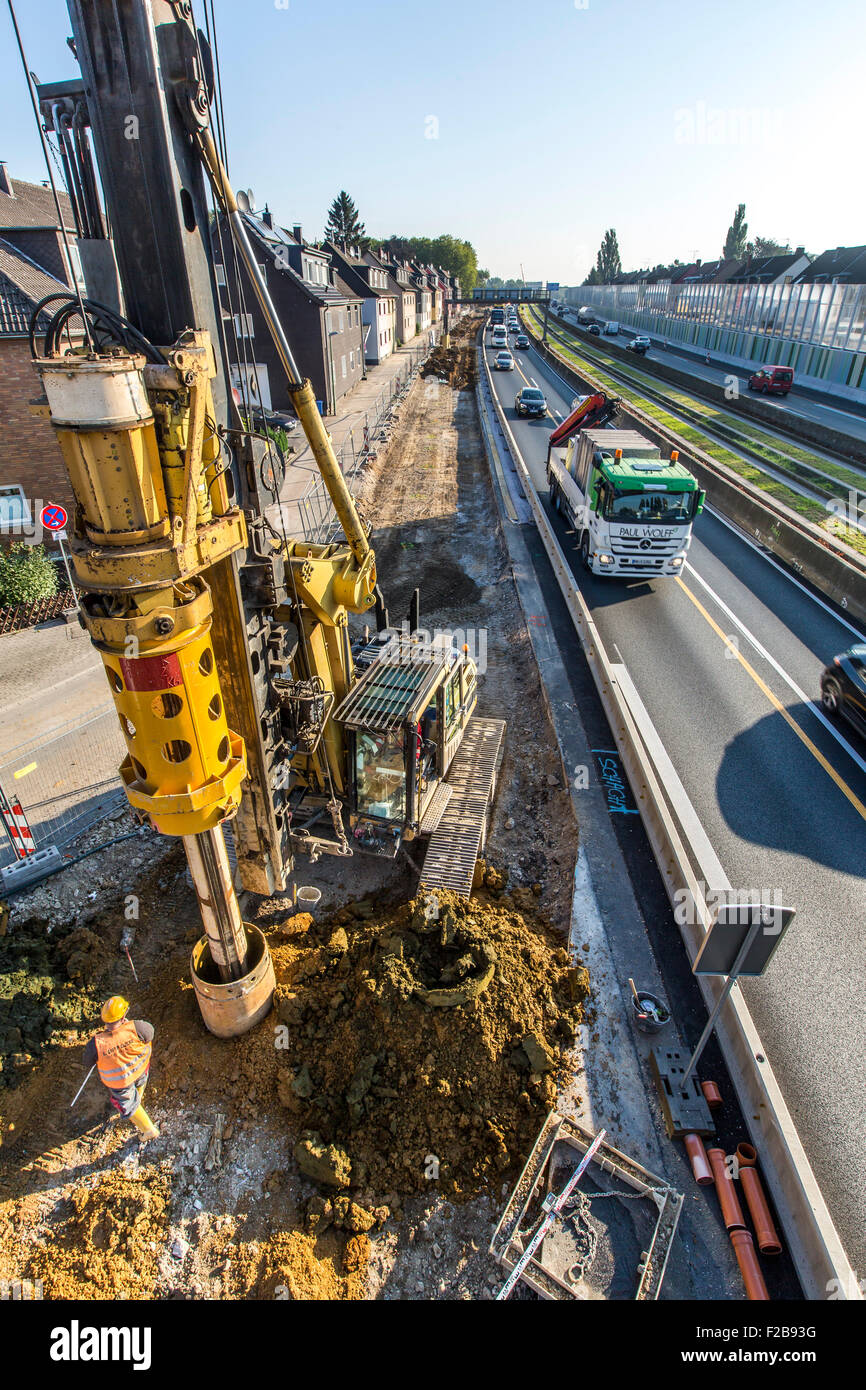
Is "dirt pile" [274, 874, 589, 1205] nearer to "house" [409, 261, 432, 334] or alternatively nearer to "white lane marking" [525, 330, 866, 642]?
"white lane marking" [525, 330, 866, 642]

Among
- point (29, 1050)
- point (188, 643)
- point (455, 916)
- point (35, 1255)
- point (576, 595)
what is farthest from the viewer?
point (576, 595)

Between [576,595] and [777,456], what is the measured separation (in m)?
18.9

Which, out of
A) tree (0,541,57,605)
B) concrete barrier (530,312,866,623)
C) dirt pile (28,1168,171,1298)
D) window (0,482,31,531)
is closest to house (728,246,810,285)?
concrete barrier (530,312,866,623)

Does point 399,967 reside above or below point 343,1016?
above

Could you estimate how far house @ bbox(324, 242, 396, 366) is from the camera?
53.8 meters

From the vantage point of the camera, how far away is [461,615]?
18.7 meters

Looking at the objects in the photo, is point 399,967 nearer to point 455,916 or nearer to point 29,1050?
point 455,916

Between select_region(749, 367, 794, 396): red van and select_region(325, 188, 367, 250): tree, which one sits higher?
select_region(325, 188, 367, 250): tree

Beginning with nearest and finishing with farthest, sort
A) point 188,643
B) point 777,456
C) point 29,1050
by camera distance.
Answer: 1. point 188,643
2. point 29,1050
3. point 777,456

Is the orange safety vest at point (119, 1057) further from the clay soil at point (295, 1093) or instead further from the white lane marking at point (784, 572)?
the white lane marking at point (784, 572)

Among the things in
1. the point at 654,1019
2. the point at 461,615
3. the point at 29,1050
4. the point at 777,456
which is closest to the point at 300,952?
the point at 29,1050

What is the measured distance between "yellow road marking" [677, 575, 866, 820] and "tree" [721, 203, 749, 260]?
116m

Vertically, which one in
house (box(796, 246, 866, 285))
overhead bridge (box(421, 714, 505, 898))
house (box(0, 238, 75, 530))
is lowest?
overhead bridge (box(421, 714, 505, 898))

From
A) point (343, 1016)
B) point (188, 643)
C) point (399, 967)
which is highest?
point (188, 643)
